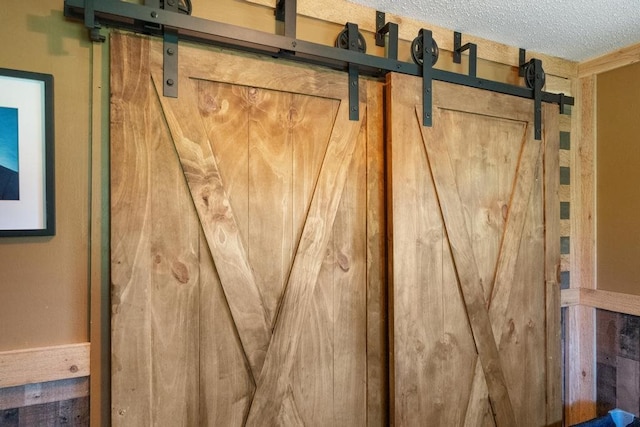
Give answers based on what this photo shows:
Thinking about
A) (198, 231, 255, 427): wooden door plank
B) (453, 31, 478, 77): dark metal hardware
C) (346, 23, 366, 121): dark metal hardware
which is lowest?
(198, 231, 255, 427): wooden door plank

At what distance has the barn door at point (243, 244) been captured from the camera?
1.31 metres

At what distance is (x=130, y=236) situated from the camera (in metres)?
1.30

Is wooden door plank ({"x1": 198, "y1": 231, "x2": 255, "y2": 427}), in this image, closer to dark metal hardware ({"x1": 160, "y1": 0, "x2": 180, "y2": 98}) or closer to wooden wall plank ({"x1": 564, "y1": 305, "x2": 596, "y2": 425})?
dark metal hardware ({"x1": 160, "y1": 0, "x2": 180, "y2": 98})

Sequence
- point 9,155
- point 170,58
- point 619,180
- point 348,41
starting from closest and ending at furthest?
point 9,155 < point 170,58 < point 348,41 < point 619,180

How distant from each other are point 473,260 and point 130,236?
1.58m

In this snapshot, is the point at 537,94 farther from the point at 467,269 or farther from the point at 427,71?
the point at 467,269

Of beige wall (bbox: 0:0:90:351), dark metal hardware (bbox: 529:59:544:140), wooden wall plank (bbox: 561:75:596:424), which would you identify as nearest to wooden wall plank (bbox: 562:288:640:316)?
wooden wall plank (bbox: 561:75:596:424)

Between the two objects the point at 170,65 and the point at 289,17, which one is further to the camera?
the point at 289,17

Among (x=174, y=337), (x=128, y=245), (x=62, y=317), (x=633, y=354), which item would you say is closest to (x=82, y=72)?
(x=128, y=245)

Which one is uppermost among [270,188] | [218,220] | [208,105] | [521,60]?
[521,60]

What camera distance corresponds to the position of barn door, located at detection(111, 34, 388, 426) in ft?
4.30

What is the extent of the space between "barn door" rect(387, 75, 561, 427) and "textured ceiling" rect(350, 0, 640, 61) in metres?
0.34

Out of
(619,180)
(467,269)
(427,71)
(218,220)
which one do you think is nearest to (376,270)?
(467,269)

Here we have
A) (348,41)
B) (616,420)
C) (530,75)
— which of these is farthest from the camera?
(530,75)
